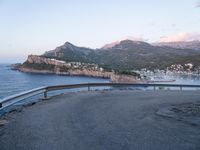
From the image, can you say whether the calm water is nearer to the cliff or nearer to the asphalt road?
the asphalt road

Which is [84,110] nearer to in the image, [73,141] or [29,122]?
[29,122]

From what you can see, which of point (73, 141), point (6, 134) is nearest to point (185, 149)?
point (73, 141)

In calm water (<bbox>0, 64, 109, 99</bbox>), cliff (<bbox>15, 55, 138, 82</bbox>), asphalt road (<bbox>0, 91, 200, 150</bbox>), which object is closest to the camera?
asphalt road (<bbox>0, 91, 200, 150</bbox>)

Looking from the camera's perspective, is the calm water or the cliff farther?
the cliff

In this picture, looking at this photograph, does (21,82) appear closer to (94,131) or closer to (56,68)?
(94,131)

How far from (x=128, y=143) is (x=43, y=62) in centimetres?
19039

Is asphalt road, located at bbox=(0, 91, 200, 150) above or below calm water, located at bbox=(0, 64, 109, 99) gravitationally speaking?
above

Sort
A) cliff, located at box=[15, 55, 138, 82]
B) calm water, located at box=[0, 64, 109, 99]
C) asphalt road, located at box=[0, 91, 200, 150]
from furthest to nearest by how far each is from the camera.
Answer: cliff, located at box=[15, 55, 138, 82]
calm water, located at box=[0, 64, 109, 99]
asphalt road, located at box=[0, 91, 200, 150]

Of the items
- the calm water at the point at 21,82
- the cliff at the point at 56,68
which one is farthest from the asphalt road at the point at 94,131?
the cliff at the point at 56,68

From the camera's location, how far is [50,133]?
891 cm

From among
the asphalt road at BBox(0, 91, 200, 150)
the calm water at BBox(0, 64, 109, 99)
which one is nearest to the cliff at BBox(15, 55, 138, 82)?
the calm water at BBox(0, 64, 109, 99)

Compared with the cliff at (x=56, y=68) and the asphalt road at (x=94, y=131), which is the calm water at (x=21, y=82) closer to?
the asphalt road at (x=94, y=131)

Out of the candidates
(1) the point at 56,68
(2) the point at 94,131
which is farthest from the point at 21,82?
(1) the point at 56,68

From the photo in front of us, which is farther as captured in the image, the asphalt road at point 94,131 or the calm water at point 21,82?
the calm water at point 21,82
